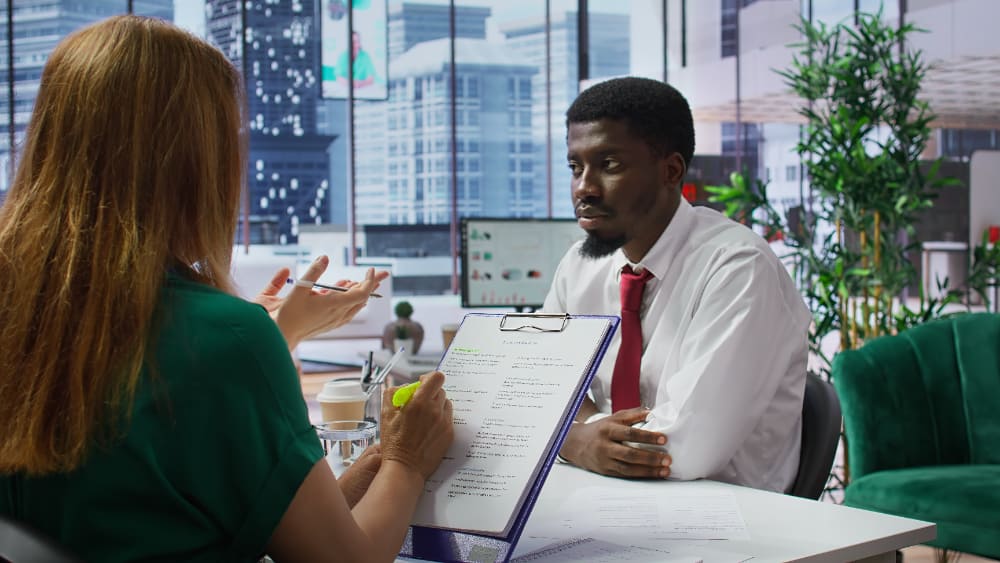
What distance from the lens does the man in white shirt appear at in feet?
5.52

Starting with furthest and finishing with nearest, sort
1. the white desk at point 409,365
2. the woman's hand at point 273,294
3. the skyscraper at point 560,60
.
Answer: the skyscraper at point 560,60 < the white desk at point 409,365 < the woman's hand at point 273,294

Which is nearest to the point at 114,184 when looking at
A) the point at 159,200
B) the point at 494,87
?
the point at 159,200

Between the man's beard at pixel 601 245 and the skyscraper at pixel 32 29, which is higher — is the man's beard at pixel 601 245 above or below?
below

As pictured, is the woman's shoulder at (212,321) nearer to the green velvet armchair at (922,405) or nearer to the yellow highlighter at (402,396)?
the yellow highlighter at (402,396)

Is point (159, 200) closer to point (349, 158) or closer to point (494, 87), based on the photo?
point (349, 158)

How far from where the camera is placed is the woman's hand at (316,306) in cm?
147

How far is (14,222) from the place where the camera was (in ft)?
3.19

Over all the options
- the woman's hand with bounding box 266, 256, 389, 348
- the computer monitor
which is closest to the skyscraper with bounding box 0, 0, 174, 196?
the computer monitor

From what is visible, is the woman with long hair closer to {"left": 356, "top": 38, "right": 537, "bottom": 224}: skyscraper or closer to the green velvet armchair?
the green velvet armchair

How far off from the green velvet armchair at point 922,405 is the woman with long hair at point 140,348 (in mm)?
2229

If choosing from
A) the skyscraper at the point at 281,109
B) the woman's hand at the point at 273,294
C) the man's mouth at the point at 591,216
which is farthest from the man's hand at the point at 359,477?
the skyscraper at the point at 281,109

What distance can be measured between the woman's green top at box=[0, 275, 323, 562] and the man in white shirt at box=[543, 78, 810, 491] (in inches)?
32.7

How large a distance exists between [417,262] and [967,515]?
761cm

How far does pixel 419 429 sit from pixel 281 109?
Result: 8.47m
